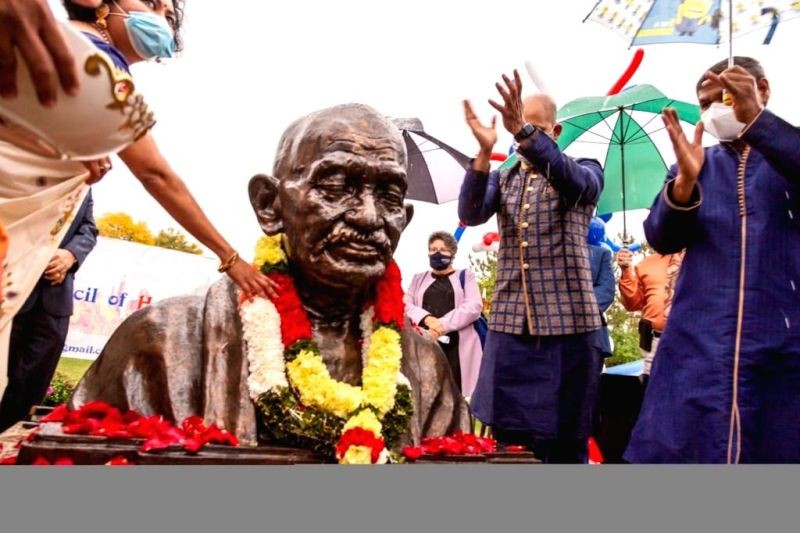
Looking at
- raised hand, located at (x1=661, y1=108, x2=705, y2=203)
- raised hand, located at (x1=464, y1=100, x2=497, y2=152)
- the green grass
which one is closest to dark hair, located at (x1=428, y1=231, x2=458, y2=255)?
raised hand, located at (x1=464, y1=100, x2=497, y2=152)

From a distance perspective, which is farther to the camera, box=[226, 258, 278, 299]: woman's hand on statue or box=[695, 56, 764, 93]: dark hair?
box=[695, 56, 764, 93]: dark hair

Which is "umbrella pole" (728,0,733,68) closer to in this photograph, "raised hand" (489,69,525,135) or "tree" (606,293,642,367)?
"raised hand" (489,69,525,135)

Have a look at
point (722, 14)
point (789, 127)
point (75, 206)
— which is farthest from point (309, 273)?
point (722, 14)

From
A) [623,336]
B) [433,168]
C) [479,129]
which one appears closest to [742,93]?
[479,129]

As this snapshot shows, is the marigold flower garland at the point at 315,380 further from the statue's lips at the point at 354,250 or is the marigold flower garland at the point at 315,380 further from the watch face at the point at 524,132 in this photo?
the watch face at the point at 524,132

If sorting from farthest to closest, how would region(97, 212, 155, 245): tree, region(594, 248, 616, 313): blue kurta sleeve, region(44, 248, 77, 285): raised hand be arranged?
1. region(97, 212, 155, 245): tree
2. region(594, 248, 616, 313): blue kurta sleeve
3. region(44, 248, 77, 285): raised hand

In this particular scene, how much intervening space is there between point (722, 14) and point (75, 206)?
114 inches

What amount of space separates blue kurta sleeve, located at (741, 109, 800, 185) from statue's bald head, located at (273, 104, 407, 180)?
1272mm

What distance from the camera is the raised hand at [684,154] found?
297 centimetres

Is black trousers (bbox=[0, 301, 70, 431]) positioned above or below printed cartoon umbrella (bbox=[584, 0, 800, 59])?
below

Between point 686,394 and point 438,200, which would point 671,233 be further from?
point 438,200

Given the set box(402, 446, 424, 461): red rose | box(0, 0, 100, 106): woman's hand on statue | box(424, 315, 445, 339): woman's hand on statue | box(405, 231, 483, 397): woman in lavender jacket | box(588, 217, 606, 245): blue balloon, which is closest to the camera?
box(0, 0, 100, 106): woman's hand on statue

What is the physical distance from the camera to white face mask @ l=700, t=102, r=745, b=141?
3.00 meters

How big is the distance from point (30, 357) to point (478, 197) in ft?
7.84
